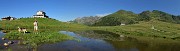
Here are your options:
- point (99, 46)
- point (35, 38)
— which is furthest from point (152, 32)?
point (35, 38)

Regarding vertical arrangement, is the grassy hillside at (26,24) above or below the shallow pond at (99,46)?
above

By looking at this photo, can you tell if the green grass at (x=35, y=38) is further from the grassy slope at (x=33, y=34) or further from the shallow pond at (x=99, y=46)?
the shallow pond at (x=99, y=46)

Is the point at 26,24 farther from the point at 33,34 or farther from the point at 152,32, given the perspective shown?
the point at 33,34

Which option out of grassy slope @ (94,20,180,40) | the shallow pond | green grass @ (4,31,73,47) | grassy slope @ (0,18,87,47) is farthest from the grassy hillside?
the shallow pond

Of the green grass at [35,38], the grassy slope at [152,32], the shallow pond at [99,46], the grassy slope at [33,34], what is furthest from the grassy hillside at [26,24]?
the shallow pond at [99,46]

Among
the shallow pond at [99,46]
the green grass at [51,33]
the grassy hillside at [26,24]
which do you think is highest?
the grassy hillside at [26,24]

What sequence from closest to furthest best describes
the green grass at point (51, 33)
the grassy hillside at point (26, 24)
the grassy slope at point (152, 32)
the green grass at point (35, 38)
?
the green grass at point (35, 38) → the green grass at point (51, 33) → the grassy slope at point (152, 32) → the grassy hillside at point (26, 24)

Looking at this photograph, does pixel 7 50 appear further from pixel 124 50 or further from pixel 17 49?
pixel 124 50

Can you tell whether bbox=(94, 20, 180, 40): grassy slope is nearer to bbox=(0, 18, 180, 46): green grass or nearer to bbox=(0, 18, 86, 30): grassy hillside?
bbox=(0, 18, 180, 46): green grass

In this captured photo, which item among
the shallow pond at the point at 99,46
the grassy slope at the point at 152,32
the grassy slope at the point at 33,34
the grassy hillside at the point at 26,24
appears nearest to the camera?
the shallow pond at the point at 99,46

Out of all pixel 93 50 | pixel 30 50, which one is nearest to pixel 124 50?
pixel 93 50

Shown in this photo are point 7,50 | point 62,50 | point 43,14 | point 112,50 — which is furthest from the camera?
point 43,14

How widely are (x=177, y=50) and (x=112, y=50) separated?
9545 millimetres

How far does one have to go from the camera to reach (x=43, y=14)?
142m
